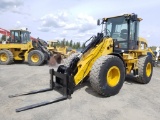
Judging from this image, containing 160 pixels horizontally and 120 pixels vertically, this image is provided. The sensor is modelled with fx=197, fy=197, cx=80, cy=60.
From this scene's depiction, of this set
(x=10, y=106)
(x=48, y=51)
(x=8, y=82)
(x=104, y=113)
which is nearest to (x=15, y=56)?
(x=48, y=51)

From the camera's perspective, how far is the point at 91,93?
5.70 m

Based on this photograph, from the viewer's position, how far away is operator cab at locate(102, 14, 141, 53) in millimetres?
6898

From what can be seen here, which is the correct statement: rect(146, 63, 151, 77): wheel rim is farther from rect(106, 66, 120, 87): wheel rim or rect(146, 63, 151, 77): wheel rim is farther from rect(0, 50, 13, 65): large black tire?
rect(0, 50, 13, 65): large black tire

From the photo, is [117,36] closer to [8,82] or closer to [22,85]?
[22,85]

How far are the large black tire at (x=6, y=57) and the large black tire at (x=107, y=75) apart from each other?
29.1 ft

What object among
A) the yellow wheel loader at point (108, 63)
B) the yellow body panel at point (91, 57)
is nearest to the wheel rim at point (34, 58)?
the yellow wheel loader at point (108, 63)

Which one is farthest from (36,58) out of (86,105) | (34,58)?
(86,105)

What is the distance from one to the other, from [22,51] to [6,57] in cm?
109

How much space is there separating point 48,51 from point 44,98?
7944 millimetres

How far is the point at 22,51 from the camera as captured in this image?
13289 mm

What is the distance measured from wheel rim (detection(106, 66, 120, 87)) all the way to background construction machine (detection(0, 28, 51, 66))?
7.13 meters

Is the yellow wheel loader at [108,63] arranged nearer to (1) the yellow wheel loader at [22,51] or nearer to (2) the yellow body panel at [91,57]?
(2) the yellow body panel at [91,57]

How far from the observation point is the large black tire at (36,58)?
476 inches

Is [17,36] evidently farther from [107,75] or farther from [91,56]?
[107,75]
